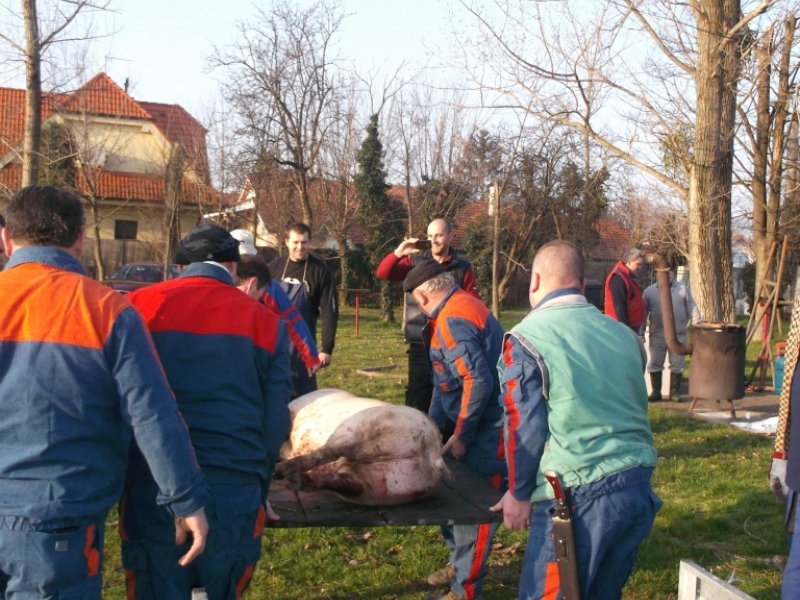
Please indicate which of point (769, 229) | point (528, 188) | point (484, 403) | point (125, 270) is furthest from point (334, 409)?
point (528, 188)

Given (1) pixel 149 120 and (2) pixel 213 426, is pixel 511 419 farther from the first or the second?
(1) pixel 149 120

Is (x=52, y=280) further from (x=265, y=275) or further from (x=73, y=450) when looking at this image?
(x=265, y=275)

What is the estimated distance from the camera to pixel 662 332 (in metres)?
12.1

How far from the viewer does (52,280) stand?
2.77 metres

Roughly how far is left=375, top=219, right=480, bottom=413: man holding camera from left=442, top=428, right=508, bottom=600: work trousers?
164 centimetres

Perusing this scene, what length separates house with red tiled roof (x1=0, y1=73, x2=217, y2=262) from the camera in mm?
24125

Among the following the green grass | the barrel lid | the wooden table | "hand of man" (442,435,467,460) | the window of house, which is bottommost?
the green grass

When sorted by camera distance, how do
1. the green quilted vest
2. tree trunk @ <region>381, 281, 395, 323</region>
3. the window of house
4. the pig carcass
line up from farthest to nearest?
the window of house
tree trunk @ <region>381, 281, 395, 323</region>
the pig carcass
the green quilted vest

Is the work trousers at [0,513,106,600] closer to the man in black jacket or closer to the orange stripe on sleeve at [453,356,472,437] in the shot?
the orange stripe on sleeve at [453,356,472,437]

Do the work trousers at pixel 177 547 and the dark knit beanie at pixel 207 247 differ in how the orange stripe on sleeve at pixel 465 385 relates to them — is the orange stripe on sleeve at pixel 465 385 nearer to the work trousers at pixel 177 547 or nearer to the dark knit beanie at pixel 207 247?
the dark knit beanie at pixel 207 247

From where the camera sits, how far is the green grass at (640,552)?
5.24m

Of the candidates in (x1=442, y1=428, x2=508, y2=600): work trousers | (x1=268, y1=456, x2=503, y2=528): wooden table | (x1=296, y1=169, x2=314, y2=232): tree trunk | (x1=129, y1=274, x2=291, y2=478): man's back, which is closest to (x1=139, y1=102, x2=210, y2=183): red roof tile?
(x1=296, y1=169, x2=314, y2=232): tree trunk

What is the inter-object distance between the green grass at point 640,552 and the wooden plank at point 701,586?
2.41 ft

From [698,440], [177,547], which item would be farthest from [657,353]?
[177,547]
